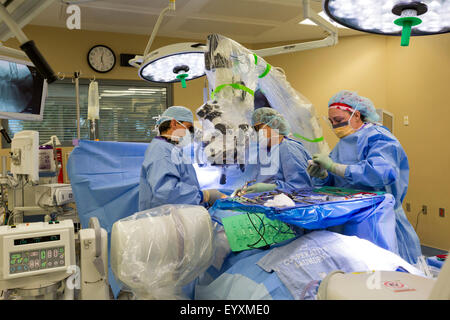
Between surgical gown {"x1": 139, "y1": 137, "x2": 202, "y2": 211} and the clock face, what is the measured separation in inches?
135

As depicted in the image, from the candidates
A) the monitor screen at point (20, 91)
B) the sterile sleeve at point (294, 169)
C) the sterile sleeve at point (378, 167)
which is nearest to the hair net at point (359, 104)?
the sterile sleeve at point (378, 167)

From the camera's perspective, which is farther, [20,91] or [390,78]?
[390,78]

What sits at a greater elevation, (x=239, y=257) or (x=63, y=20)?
(x=63, y=20)

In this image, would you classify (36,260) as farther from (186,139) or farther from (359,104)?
(359,104)

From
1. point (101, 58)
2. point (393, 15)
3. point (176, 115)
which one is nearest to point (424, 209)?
point (176, 115)

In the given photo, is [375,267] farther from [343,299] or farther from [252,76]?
[252,76]

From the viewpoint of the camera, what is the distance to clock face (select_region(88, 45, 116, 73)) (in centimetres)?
521

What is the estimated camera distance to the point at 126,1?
4.17 metres

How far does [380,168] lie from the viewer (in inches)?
71.8

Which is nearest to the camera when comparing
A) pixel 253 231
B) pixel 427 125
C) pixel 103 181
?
pixel 253 231

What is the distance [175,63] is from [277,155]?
0.80 m

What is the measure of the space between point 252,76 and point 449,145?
3802 millimetres
